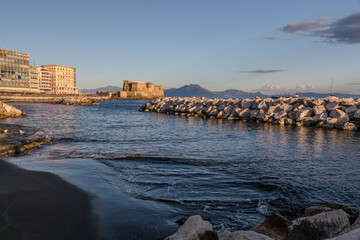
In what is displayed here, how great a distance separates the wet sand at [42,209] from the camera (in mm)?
3963

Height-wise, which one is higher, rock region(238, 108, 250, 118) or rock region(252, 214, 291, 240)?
rock region(238, 108, 250, 118)

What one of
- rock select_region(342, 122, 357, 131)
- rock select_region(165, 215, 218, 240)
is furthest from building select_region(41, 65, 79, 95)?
rock select_region(165, 215, 218, 240)

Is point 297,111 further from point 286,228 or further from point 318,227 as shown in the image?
point 286,228

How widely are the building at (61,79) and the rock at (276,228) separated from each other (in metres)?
178

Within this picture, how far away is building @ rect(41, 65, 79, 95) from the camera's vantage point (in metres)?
167

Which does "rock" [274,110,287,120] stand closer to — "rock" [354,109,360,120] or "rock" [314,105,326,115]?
"rock" [314,105,326,115]

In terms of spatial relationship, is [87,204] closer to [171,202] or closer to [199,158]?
[171,202]

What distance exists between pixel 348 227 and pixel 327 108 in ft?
67.7

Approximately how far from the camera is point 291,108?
24.2 meters

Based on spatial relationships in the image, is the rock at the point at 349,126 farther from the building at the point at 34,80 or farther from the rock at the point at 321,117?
the building at the point at 34,80

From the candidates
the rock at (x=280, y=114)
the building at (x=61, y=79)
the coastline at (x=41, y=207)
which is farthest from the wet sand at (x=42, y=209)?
the building at (x=61, y=79)

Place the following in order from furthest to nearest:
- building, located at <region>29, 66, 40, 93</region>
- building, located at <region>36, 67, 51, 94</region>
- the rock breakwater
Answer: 1. building, located at <region>36, 67, 51, 94</region>
2. building, located at <region>29, 66, 40, 93</region>
3. the rock breakwater

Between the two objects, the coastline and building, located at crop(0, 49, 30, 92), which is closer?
the coastline

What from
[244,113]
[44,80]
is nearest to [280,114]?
[244,113]
